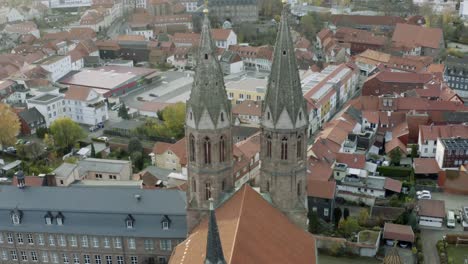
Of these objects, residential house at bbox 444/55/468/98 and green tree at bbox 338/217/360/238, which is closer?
green tree at bbox 338/217/360/238

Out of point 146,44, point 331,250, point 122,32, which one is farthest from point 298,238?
point 122,32

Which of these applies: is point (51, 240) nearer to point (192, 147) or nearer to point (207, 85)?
point (192, 147)

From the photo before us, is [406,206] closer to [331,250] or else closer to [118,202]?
[331,250]

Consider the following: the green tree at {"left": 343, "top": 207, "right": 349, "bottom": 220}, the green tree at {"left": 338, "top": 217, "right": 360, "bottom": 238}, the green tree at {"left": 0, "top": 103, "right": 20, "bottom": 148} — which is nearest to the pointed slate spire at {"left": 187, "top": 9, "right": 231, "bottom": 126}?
the green tree at {"left": 338, "top": 217, "right": 360, "bottom": 238}

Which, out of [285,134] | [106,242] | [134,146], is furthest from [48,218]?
[134,146]

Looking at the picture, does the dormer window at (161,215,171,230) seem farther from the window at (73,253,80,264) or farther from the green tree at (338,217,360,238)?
the green tree at (338,217,360,238)

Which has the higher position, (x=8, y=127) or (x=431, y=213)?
(x=8, y=127)

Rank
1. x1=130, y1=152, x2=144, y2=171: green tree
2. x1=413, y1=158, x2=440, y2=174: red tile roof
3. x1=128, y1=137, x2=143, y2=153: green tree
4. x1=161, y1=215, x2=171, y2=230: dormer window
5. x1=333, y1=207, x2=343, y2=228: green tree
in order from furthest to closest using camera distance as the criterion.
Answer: x1=128, y1=137, x2=143, y2=153: green tree, x1=130, y1=152, x2=144, y2=171: green tree, x1=413, y1=158, x2=440, y2=174: red tile roof, x1=333, y1=207, x2=343, y2=228: green tree, x1=161, y1=215, x2=171, y2=230: dormer window
